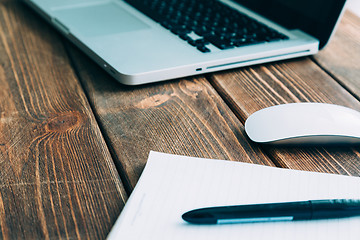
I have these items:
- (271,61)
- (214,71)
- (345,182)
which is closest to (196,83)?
(214,71)

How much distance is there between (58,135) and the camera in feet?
1.77

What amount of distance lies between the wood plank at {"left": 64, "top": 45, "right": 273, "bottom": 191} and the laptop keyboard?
8 centimetres

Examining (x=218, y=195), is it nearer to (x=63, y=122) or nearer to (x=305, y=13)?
(x=63, y=122)

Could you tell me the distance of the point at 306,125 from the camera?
0.50 meters

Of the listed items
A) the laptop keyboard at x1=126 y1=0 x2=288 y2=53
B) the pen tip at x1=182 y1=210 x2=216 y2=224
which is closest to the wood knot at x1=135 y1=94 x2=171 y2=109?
the laptop keyboard at x1=126 y1=0 x2=288 y2=53

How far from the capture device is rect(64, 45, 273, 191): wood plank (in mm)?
518

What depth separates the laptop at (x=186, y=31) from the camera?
0.65m

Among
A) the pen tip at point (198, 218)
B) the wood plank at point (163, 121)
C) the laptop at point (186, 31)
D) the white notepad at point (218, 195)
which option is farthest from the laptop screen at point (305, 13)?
the pen tip at point (198, 218)

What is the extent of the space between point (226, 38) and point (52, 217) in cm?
45

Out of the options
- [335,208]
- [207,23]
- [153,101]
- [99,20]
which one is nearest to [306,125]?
[335,208]

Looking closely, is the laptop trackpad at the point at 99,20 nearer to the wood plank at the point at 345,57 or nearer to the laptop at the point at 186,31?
the laptop at the point at 186,31

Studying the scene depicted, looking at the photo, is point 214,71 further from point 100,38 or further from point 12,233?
point 12,233

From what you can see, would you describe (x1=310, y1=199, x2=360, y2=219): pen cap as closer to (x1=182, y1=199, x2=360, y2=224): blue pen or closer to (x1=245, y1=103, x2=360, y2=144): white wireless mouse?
(x1=182, y1=199, x2=360, y2=224): blue pen

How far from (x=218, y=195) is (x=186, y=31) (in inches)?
15.2
